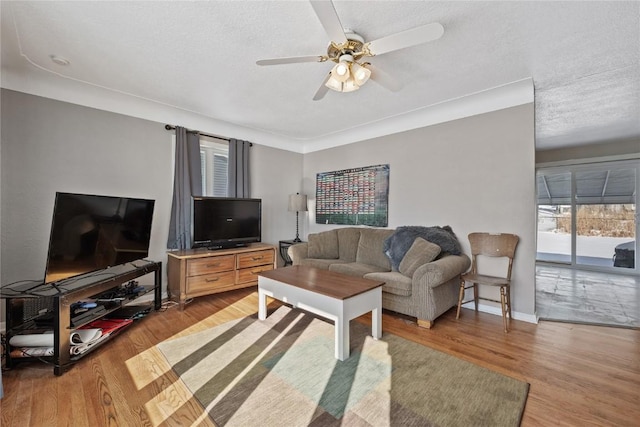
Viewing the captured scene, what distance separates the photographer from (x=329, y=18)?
1557mm

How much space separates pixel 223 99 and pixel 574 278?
6.54 m

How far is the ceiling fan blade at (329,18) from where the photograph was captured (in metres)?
1.44

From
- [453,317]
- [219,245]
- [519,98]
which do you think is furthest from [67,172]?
[519,98]

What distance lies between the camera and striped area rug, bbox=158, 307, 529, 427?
1.54 meters

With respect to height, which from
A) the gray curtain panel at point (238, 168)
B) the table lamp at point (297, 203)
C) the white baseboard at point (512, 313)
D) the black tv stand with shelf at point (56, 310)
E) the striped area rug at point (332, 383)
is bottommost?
the striped area rug at point (332, 383)

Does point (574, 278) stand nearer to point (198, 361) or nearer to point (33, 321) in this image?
point (198, 361)

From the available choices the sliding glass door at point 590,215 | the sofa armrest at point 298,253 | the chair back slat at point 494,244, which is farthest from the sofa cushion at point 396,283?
the sliding glass door at point 590,215

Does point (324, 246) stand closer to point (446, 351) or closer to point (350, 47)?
point (446, 351)

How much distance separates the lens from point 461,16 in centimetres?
187

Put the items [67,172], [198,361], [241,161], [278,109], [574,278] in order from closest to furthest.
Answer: [198,361] < [67,172] < [278,109] < [241,161] < [574,278]

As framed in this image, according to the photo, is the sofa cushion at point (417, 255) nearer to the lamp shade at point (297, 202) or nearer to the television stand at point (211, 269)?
the television stand at point (211, 269)

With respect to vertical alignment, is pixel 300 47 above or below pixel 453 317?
above

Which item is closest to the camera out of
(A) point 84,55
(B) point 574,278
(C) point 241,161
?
(A) point 84,55

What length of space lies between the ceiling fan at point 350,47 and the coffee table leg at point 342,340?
1939mm
